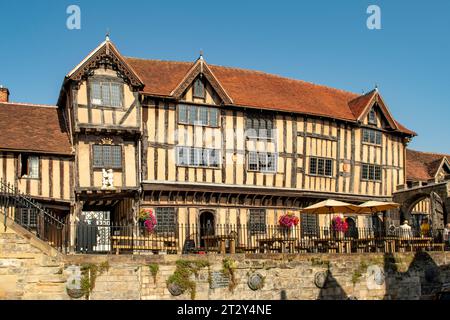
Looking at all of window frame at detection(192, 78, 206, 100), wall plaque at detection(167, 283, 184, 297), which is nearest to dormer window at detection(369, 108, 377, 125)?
window frame at detection(192, 78, 206, 100)

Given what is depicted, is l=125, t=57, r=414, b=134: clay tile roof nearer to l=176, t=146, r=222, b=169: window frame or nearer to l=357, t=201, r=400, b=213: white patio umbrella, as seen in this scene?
l=176, t=146, r=222, b=169: window frame

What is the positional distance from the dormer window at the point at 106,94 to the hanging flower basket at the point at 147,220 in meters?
4.80

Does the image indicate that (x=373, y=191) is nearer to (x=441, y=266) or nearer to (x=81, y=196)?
(x=441, y=266)

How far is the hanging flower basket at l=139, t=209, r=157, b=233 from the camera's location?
26172mm

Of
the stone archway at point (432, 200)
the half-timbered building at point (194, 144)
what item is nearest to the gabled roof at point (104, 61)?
the half-timbered building at point (194, 144)

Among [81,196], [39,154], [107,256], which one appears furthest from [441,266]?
[39,154]

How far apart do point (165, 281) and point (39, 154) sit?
9.66m

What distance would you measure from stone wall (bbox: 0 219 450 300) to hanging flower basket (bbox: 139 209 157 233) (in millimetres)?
7503

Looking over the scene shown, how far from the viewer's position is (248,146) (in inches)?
1163

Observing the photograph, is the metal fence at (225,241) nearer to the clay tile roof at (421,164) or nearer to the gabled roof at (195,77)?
the clay tile roof at (421,164)

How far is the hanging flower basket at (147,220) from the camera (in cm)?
2617

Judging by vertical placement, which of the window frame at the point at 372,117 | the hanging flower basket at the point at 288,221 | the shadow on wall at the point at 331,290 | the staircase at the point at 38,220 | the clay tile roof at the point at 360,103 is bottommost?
the shadow on wall at the point at 331,290

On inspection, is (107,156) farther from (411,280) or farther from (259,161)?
(411,280)

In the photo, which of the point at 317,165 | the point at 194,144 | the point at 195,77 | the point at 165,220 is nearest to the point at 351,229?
the point at 317,165
